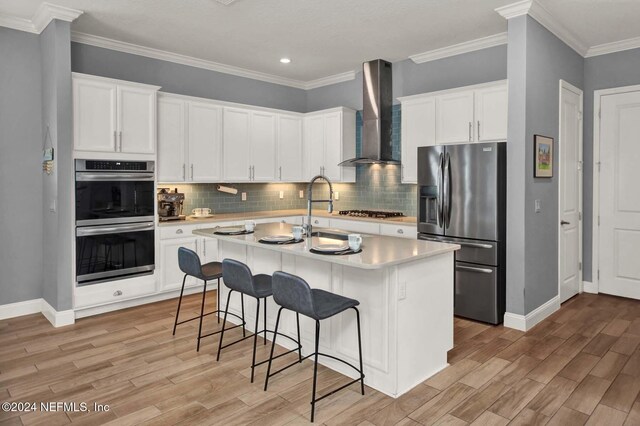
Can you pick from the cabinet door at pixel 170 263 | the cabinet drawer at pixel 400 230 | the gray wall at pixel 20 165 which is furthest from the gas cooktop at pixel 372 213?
the gray wall at pixel 20 165

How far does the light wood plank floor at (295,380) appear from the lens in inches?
101

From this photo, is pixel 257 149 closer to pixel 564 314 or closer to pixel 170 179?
pixel 170 179

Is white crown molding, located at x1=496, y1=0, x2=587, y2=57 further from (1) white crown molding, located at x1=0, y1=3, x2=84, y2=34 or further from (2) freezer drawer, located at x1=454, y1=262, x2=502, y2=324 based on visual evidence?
(1) white crown molding, located at x1=0, y1=3, x2=84, y2=34

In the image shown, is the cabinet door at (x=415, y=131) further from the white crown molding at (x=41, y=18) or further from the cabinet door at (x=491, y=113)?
the white crown molding at (x=41, y=18)

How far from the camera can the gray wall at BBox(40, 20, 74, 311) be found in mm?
4043

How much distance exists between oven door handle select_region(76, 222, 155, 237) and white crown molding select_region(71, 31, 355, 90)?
2.03m

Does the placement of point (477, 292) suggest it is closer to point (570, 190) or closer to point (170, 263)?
point (570, 190)

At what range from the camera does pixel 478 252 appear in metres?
4.18

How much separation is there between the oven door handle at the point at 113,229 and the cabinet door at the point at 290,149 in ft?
7.16

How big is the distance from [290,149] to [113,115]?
260cm

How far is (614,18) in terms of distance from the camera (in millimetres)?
4117

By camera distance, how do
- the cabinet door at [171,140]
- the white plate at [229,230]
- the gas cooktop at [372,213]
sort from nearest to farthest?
the white plate at [229,230] → the cabinet door at [171,140] → the gas cooktop at [372,213]

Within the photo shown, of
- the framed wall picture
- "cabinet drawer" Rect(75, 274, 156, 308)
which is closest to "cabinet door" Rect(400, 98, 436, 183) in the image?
the framed wall picture

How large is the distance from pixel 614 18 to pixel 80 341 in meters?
5.66
